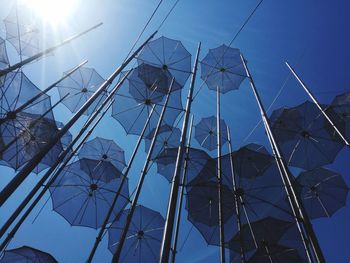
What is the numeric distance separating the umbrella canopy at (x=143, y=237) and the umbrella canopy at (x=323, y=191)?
9.63 meters

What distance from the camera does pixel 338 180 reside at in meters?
19.2

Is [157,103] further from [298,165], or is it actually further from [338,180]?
[338,180]

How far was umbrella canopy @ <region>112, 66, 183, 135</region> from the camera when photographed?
17.6 meters

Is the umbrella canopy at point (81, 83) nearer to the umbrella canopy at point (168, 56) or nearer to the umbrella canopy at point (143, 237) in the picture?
the umbrella canopy at point (168, 56)

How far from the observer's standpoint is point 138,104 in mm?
18109

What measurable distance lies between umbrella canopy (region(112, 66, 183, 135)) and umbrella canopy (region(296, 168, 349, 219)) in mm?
9650

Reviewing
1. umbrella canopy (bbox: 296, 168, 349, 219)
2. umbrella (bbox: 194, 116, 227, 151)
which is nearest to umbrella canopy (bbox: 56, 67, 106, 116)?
umbrella (bbox: 194, 116, 227, 151)

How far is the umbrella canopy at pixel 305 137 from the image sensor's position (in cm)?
1775

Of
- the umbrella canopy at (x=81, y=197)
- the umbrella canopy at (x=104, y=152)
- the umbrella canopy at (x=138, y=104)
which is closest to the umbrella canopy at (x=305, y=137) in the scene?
the umbrella canopy at (x=138, y=104)

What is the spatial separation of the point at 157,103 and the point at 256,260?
32.3 feet

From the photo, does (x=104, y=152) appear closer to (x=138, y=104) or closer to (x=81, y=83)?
(x=138, y=104)

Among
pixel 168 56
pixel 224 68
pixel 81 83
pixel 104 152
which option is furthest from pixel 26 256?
pixel 224 68

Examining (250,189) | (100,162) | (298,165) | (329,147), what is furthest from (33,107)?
(329,147)

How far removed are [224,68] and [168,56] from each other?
412cm
